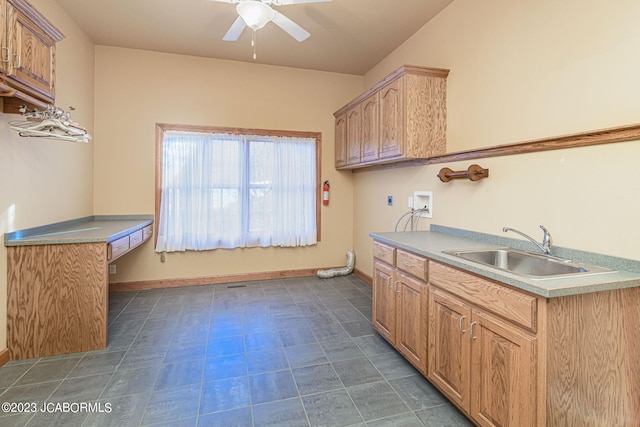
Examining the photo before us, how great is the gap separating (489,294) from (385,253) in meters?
1.06

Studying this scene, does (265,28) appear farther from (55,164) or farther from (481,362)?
(481,362)

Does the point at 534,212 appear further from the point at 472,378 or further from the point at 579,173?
the point at 472,378

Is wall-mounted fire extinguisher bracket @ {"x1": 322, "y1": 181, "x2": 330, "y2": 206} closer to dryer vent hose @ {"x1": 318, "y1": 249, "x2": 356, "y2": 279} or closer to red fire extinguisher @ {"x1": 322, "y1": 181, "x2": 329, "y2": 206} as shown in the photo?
red fire extinguisher @ {"x1": 322, "y1": 181, "x2": 329, "y2": 206}

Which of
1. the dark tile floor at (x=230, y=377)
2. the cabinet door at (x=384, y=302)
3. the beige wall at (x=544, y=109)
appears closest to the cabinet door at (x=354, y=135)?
the beige wall at (x=544, y=109)

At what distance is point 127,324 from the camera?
2920mm

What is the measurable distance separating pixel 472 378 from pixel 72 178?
4.03m

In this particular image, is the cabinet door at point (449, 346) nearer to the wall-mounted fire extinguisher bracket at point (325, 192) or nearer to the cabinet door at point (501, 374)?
the cabinet door at point (501, 374)

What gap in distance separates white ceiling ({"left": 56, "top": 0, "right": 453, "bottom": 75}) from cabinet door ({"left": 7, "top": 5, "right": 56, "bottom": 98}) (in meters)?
1.04

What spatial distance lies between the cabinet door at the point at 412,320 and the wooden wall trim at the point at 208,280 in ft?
7.87

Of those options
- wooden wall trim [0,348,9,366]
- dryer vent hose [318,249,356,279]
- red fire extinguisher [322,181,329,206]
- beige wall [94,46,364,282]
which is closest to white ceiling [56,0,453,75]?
beige wall [94,46,364,282]

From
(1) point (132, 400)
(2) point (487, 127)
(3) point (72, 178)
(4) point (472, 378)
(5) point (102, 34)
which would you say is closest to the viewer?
(4) point (472, 378)

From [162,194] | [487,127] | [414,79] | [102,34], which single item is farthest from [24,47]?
[487,127]

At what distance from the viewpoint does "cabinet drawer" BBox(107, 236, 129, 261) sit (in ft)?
8.32

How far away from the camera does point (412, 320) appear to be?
2148mm
